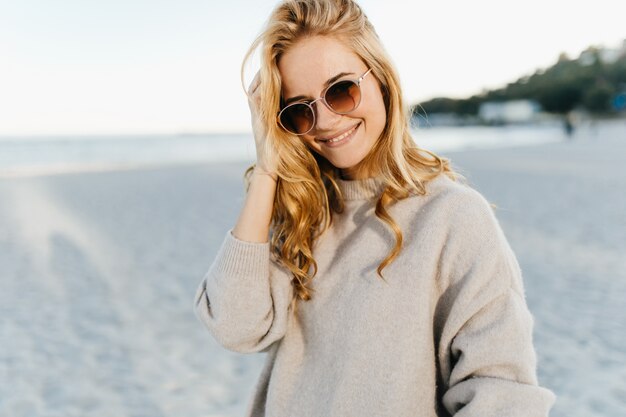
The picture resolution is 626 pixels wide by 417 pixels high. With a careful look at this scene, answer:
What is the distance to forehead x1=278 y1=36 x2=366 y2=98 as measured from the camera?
144cm

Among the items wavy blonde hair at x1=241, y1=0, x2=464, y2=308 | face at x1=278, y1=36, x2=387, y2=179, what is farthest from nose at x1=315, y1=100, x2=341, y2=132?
wavy blonde hair at x1=241, y1=0, x2=464, y2=308

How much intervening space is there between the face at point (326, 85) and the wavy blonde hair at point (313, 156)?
2cm

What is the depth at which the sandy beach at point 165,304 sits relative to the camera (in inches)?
137

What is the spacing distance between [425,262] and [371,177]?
352mm

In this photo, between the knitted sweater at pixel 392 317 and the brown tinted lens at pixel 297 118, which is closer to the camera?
the knitted sweater at pixel 392 317

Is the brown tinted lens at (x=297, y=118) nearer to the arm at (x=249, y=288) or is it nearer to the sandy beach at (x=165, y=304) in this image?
the arm at (x=249, y=288)

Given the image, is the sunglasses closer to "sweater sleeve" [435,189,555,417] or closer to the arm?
the arm

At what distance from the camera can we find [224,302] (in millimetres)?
1493

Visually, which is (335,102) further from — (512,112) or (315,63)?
(512,112)

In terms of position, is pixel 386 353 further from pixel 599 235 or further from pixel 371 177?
pixel 599 235

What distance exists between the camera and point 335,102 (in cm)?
145

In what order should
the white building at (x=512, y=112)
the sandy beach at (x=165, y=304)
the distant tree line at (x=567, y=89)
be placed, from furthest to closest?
the white building at (x=512, y=112) → the distant tree line at (x=567, y=89) → the sandy beach at (x=165, y=304)

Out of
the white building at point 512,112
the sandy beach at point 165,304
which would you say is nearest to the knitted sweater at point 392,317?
the sandy beach at point 165,304

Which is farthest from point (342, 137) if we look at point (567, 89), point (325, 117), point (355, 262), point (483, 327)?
point (567, 89)
